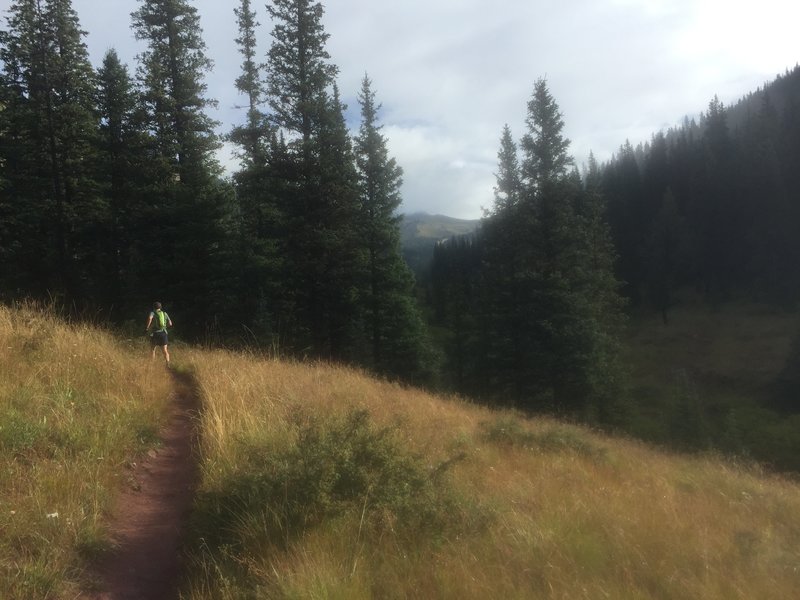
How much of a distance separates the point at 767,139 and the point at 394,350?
73124 mm

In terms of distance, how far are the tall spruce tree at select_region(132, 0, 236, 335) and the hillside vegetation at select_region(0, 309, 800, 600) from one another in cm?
1567

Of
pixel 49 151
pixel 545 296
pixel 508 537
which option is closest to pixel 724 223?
pixel 545 296

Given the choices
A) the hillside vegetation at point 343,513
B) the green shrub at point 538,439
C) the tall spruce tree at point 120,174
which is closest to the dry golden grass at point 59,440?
the hillside vegetation at point 343,513

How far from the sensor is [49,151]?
75.6 feet

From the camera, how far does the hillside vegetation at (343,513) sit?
3525mm

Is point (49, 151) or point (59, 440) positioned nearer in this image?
point (59, 440)

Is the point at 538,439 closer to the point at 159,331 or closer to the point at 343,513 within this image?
the point at 343,513

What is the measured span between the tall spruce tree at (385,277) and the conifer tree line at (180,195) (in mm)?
2826

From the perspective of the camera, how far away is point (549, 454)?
26.7 feet

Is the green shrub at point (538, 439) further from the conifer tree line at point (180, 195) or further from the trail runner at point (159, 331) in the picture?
the conifer tree line at point (180, 195)

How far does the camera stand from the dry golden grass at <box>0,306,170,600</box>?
3500 mm

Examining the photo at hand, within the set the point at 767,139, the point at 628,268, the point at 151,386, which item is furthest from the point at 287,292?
the point at 767,139

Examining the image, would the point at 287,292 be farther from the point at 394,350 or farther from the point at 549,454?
the point at 549,454

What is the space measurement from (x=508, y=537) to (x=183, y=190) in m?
21.3
